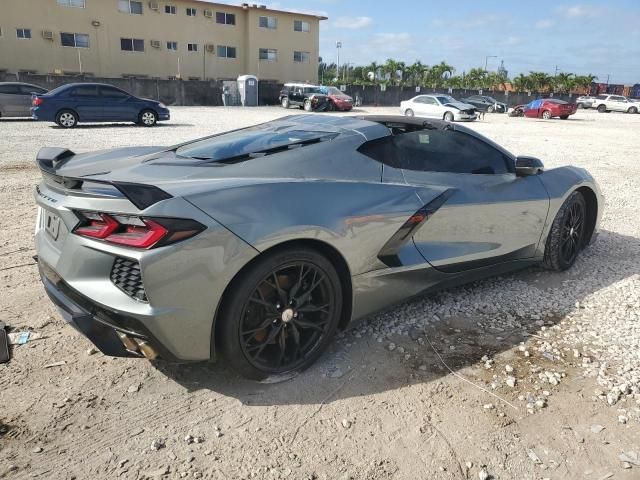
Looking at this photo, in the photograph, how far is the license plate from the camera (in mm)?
2588

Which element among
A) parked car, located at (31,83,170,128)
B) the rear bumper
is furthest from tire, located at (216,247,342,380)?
parked car, located at (31,83,170,128)

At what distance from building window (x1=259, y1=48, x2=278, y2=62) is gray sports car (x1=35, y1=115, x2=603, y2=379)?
44009mm

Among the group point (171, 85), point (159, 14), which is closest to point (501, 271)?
point (171, 85)

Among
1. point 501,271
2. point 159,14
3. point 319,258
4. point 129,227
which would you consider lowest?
point 501,271

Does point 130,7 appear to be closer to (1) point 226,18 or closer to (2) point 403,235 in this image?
(1) point 226,18

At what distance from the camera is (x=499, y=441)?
2.38 metres

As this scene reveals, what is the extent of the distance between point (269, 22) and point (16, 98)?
31.1 metres

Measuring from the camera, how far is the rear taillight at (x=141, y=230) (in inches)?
88.0

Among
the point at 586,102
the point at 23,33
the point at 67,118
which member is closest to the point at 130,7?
the point at 23,33

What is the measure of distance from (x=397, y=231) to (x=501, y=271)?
132 centimetres

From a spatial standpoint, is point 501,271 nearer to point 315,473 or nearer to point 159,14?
point 315,473

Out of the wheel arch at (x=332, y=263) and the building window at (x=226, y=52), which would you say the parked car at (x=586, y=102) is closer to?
the building window at (x=226, y=52)

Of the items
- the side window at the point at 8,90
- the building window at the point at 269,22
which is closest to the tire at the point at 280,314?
the side window at the point at 8,90

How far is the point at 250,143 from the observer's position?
3.25 m
